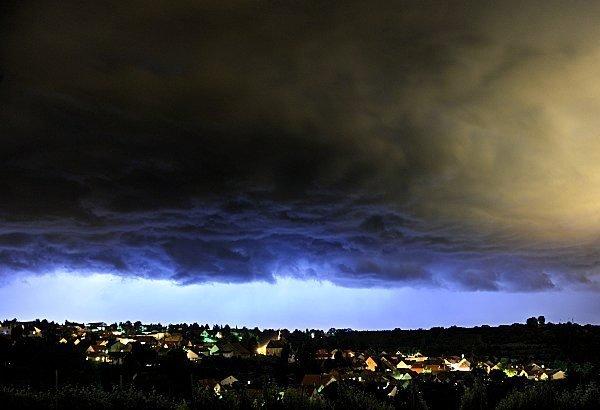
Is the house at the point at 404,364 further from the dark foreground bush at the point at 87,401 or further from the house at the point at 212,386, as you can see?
the dark foreground bush at the point at 87,401

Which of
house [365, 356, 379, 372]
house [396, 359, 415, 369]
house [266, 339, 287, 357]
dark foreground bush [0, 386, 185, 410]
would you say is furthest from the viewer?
house [266, 339, 287, 357]

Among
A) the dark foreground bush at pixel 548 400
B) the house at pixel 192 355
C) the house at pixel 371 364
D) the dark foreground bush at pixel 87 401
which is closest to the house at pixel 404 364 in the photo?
the house at pixel 371 364

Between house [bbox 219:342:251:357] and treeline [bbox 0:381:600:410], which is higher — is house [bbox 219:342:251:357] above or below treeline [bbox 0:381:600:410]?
below

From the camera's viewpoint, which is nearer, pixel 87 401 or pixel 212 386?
pixel 87 401

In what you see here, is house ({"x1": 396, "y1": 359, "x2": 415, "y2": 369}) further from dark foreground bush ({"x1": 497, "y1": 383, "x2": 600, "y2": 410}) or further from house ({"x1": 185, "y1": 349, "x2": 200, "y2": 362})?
dark foreground bush ({"x1": 497, "y1": 383, "x2": 600, "y2": 410})

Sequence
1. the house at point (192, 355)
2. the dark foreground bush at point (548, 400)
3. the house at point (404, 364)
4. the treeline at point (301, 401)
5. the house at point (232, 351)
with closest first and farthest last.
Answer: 1. the dark foreground bush at point (548, 400)
2. the treeline at point (301, 401)
3. the house at point (192, 355)
4. the house at point (404, 364)
5. the house at point (232, 351)

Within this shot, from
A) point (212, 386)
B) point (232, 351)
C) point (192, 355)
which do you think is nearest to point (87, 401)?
point (212, 386)

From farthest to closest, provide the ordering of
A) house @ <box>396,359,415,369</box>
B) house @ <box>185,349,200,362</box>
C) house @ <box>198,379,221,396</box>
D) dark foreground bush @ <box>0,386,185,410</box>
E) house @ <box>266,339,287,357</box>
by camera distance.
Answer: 1. house @ <box>266,339,287,357</box>
2. house @ <box>396,359,415,369</box>
3. house @ <box>185,349,200,362</box>
4. house @ <box>198,379,221,396</box>
5. dark foreground bush @ <box>0,386,185,410</box>

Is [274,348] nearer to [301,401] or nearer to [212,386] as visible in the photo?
[212,386]

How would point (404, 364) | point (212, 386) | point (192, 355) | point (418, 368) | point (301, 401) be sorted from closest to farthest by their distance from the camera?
1. point (301, 401)
2. point (212, 386)
3. point (418, 368)
4. point (192, 355)
5. point (404, 364)

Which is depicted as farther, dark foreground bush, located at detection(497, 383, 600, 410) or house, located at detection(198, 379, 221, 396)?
house, located at detection(198, 379, 221, 396)

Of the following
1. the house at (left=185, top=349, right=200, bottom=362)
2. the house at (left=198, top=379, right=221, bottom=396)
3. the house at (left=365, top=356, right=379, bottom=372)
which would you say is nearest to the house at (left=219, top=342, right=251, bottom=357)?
the house at (left=185, top=349, right=200, bottom=362)
